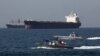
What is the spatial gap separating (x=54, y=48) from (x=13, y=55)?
976 cm

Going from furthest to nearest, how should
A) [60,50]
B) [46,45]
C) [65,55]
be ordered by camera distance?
[46,45], [60,50], [65,55]

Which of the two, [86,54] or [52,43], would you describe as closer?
[86,54]

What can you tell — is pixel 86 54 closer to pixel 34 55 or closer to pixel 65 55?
pixel 65 55

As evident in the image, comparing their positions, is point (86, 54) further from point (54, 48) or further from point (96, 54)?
point (54, 48)

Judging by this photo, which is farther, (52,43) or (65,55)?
(52,43)

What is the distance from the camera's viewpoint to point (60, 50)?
193 ft

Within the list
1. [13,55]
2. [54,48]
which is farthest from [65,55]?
[54,48]

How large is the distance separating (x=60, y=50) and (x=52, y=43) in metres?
3.60

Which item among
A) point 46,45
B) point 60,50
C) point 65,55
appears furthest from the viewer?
point 46,45

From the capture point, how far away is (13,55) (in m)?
52.9

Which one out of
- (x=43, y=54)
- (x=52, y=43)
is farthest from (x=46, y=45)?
(x=43, y=54)

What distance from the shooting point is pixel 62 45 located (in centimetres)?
6119

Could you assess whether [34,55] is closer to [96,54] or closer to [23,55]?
[23,55]

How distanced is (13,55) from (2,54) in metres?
1.65
